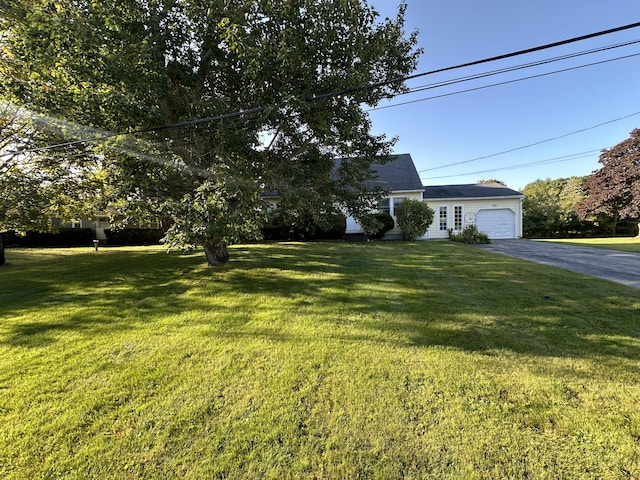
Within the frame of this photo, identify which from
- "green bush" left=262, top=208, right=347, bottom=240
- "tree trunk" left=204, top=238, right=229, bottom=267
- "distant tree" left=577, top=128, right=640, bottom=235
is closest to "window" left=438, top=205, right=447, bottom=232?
"green bush" left=262, top=208, right=347, bottom=240

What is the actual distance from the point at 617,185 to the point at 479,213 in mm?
9972

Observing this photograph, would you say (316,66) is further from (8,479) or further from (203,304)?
(8,479)

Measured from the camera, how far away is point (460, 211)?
683 inches

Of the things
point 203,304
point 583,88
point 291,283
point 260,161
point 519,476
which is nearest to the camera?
point 519,476

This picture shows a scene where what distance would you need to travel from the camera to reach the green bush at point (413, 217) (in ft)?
46.3

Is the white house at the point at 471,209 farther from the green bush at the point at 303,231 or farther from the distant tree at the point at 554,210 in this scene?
the distant tree at the point at 554,210

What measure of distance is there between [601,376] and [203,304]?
17.9ft

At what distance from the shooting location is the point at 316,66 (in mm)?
5664

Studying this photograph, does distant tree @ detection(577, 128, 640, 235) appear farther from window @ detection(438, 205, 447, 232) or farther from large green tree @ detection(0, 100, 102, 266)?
large green tree @ detection(0, 100, 102, 266)

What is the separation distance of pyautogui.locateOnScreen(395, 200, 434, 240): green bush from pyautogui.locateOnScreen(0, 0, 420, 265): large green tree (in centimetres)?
809

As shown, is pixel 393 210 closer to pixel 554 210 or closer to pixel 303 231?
pixel 303 231

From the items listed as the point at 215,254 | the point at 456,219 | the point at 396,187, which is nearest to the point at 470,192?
the point at 456,219

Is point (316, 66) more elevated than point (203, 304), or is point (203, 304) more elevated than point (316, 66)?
point (316, 66)

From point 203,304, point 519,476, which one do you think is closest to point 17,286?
point 203,304
